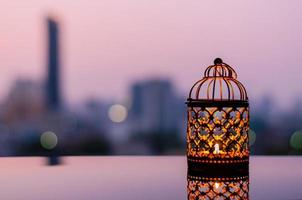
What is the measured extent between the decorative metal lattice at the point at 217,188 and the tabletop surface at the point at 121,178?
0.04 m

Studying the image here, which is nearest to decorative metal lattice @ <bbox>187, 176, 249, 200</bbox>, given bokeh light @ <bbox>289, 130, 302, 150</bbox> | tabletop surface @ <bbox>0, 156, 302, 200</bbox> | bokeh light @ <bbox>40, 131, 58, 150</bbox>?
tabletop surface @ <bbox>0, 156, 302, 200</bbox>

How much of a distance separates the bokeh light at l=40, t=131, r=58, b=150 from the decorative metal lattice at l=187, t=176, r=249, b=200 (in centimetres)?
249

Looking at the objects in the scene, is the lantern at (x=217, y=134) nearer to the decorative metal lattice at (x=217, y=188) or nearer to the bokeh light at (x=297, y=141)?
the decorative metal lattice at (x=217, y=188)

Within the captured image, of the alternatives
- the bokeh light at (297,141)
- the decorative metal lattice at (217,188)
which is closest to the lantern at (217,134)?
the decorative metal lattice at (217,188)

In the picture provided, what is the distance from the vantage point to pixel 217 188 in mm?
1908

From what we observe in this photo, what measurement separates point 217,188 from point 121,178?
23.5 inches

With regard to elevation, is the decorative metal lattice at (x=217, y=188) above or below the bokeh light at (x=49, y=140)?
above

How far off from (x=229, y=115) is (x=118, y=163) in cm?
103

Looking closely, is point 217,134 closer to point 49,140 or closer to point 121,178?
point 121,178

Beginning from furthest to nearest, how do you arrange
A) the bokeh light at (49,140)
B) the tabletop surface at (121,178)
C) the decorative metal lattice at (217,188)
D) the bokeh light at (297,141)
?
the bokeh light at (49,140) < the bokeh light at (297,141) < the tabletop surface at (121,178) < the decorative metal lattice at (217,188)

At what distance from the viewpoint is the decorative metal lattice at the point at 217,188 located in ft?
5.84

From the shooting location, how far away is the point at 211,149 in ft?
6.87

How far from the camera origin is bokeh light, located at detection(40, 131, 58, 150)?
436cm

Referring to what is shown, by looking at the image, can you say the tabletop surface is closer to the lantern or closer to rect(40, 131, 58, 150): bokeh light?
the lantern
